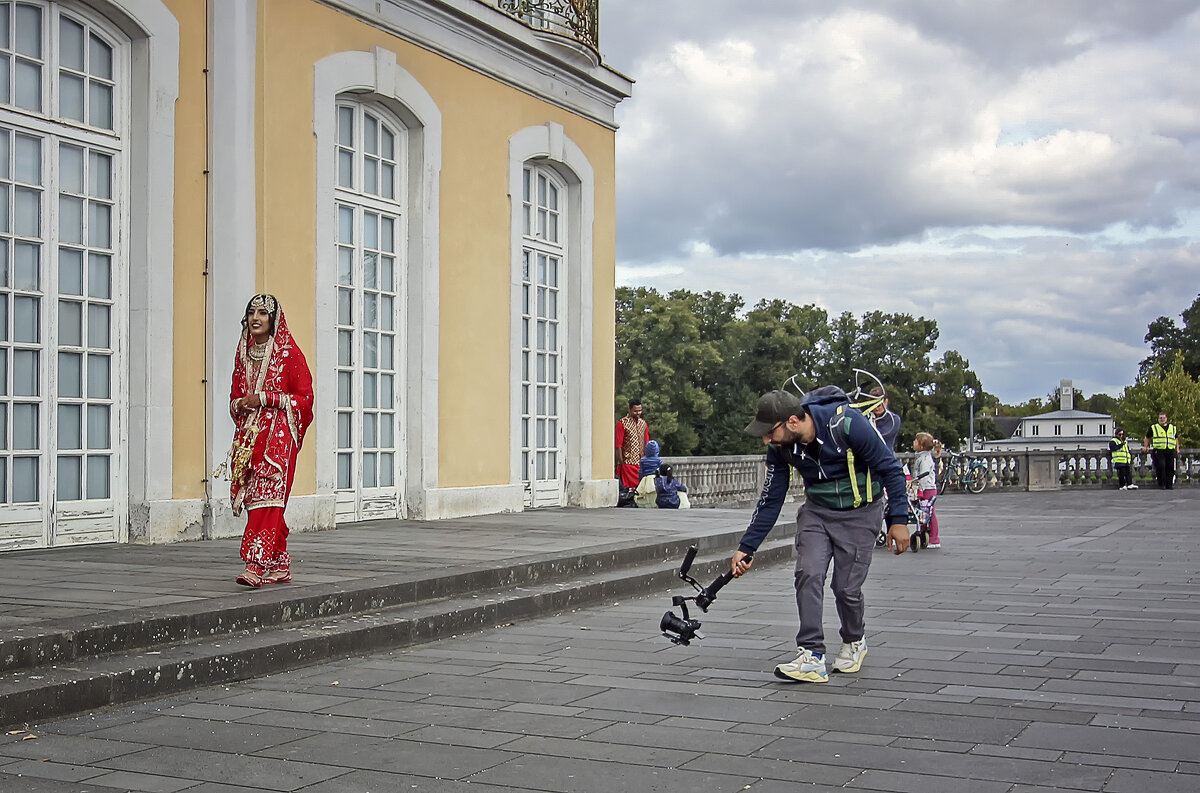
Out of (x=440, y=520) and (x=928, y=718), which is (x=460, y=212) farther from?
(x=928, y=718)

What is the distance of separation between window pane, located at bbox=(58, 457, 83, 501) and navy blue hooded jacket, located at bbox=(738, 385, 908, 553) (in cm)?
601

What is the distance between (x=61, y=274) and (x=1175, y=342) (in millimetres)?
98239

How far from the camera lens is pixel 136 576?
880 cm

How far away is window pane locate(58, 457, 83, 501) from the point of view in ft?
35.1

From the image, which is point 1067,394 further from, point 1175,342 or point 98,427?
point 98,427

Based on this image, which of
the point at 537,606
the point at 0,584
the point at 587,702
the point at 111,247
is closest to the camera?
the point at 587,702

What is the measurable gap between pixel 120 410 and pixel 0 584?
321 cm

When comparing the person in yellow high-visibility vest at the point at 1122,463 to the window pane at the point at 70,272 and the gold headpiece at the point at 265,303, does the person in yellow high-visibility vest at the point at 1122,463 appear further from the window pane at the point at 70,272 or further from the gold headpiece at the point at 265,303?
the gold headpiece at the point at 265,303

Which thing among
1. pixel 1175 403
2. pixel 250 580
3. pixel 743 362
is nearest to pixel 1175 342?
pixel 1175 403

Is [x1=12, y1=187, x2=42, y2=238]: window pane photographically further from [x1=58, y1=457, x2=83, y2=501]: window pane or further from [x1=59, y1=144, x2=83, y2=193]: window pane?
[x1=58, y1=457, x2=83, y2=501]: window pane

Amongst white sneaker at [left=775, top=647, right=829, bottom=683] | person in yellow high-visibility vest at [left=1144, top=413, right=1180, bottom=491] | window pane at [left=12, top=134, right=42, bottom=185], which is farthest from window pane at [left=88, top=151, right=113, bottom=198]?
person in yellow high-visibility vest at [left=1144, top=413, right=1180, bottom=491]

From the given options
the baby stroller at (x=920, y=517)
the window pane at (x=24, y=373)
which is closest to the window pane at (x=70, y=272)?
the window pane at (x=24, y=373)

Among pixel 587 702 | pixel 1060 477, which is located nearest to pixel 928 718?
pixel 587 702

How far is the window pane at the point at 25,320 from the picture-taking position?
10336 mm
